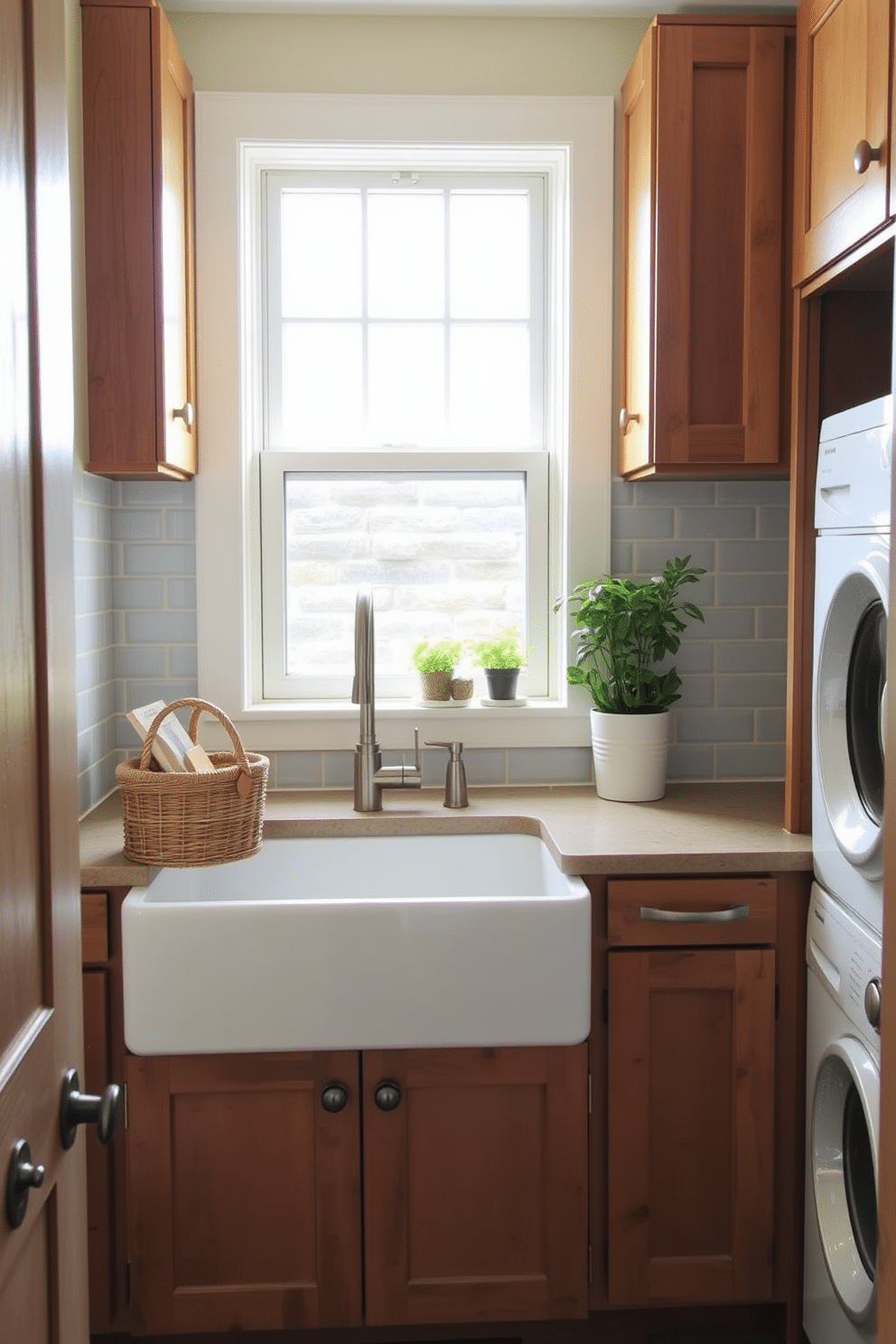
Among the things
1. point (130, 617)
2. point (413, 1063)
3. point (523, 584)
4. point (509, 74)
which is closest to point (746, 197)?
point (509, 74)

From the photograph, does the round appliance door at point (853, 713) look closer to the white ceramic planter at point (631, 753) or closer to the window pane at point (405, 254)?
the white ceramic planter at point (631, 753)

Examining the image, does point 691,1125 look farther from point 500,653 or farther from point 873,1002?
point 500,653

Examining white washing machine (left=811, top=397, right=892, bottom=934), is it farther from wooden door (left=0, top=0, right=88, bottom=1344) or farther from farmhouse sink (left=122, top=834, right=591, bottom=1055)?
wooden door (left=0, top=0, right=88, bottom=1344)

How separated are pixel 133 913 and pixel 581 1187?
0.92 metres

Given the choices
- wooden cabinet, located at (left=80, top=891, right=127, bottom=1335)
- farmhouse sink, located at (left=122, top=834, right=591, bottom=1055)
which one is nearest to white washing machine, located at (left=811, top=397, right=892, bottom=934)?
farmhouse sink, located at (left=122, top=834, right=591, bottom=1055)

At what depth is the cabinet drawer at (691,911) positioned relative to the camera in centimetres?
→ 223

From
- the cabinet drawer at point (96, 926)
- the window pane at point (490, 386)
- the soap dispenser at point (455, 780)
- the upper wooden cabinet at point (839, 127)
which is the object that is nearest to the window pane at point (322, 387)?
the window pane at point (490, 386)

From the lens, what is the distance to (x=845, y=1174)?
208 centimetres

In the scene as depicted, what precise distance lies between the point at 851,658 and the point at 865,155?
77cm

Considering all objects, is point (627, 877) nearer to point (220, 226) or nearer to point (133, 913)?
point (133, 913)

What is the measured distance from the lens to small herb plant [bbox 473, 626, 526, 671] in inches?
112

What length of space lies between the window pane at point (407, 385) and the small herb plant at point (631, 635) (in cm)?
54

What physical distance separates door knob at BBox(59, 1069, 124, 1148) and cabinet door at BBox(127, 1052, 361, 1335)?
0.99 m

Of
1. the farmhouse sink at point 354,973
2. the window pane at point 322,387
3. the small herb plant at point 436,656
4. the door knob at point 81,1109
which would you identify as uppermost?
the window pane at point 322,387
